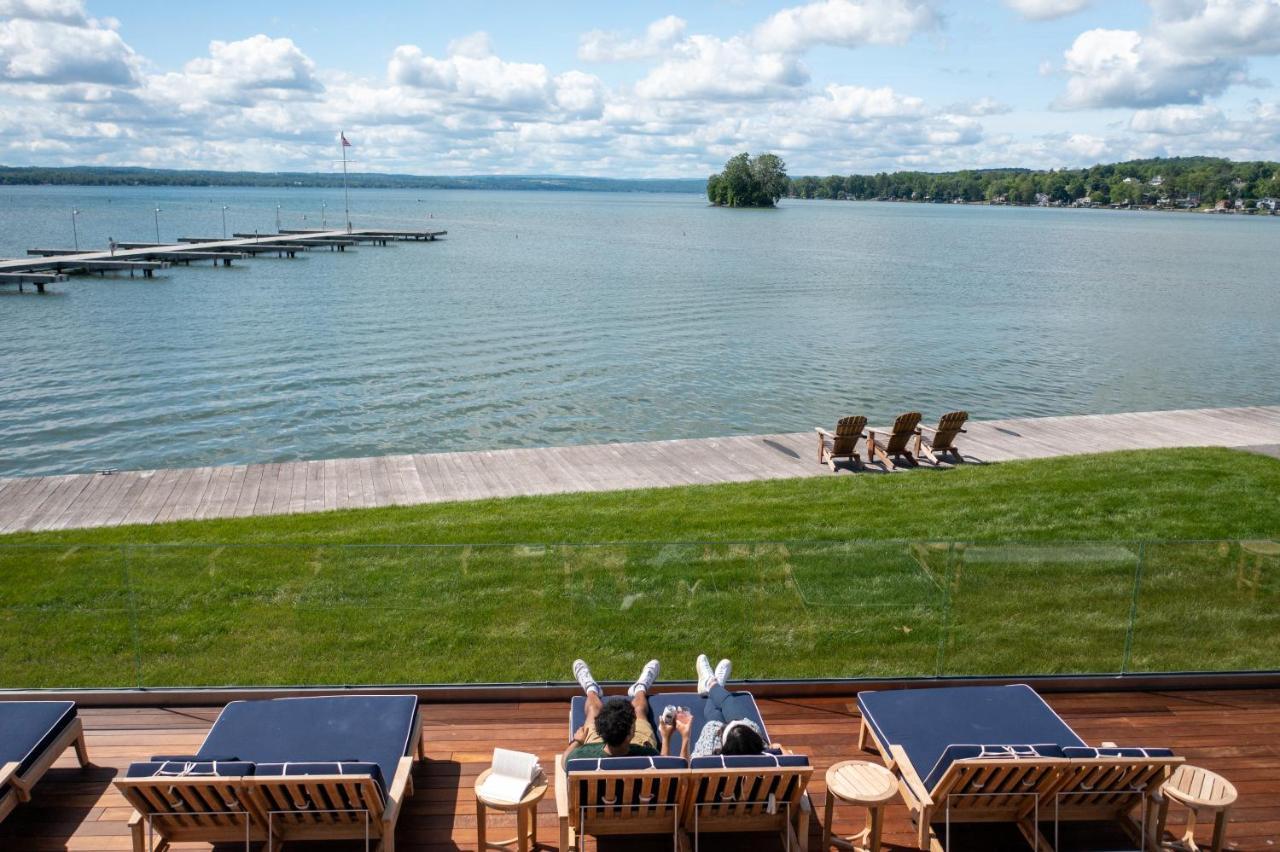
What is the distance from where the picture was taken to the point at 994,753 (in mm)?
5836

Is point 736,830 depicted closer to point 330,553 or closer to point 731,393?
point 330,553

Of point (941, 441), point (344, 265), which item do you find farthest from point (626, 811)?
point (344, 265)

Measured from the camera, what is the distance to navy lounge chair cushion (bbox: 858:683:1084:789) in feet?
21.9

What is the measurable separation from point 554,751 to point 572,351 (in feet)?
101

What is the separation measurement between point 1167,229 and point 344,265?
138 meters

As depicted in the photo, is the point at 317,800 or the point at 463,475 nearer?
the point at 317,800

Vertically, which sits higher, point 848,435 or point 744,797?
point 744,797

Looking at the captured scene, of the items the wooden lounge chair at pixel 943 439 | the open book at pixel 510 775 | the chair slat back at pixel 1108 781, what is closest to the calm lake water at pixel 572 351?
the wooden lounge chair at pixel 943 439

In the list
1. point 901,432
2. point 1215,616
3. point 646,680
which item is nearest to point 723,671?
point 646,680

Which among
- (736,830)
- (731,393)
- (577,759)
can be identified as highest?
(577,759)

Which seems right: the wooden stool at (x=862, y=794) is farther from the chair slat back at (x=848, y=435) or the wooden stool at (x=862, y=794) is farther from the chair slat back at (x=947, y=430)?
the chair slat back at (x=947, y=430)

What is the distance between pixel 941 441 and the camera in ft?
59.4

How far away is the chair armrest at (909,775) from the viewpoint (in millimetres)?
5961

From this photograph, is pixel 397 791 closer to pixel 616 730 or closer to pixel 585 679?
pixel 616 730
